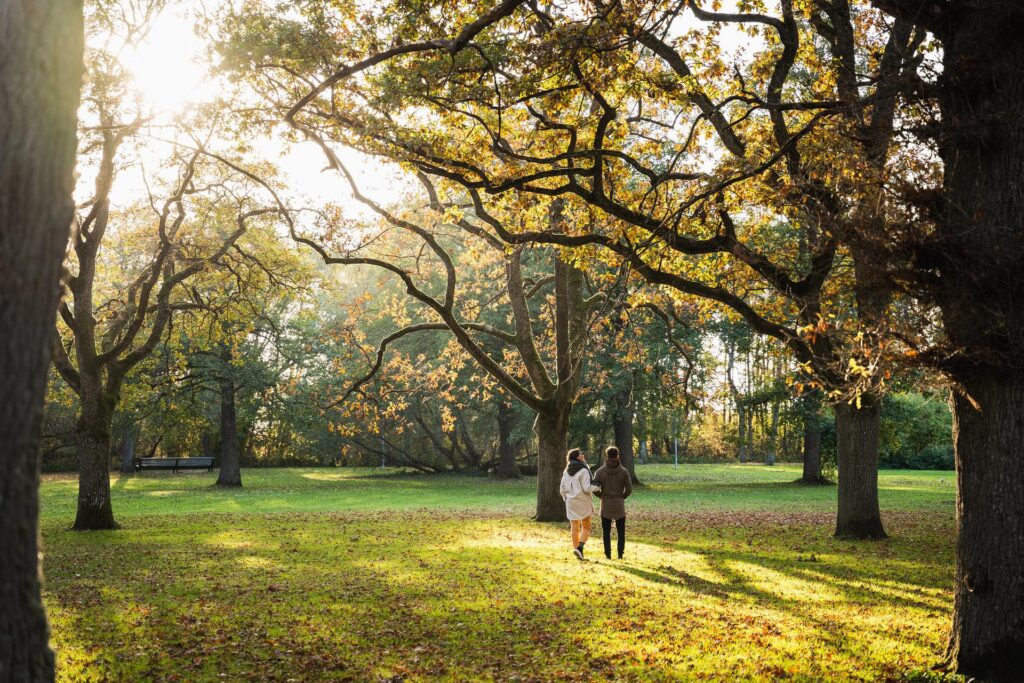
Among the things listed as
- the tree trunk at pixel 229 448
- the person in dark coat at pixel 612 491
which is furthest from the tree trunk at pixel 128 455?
the person in dark coat at pixel 612 491

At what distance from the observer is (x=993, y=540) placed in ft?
21.0

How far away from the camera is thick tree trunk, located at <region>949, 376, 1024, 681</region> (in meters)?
6.29

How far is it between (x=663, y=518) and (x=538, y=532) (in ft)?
15.4

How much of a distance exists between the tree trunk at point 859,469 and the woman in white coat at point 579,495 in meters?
5.11

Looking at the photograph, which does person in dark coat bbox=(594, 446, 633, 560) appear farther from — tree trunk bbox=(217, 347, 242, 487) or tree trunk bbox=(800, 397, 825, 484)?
tree trunk bbox=(217, 347, 242, 487)

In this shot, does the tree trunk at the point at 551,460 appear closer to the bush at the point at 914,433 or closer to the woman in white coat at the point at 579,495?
Result: the woman in white coat at the point at 579,495

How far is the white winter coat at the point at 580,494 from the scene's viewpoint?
12.9m

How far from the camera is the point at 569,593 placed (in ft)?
33.3

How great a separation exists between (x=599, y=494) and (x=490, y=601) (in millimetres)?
3765

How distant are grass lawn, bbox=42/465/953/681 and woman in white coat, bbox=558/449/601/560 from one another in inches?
18.6

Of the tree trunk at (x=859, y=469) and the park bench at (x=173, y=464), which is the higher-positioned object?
the tree trunk at (x=859, y=469)

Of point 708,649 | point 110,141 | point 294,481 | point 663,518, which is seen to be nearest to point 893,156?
point 708,649

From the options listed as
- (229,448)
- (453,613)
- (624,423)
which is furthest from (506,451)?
(453,613)

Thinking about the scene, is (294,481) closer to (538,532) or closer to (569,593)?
(538,532)
